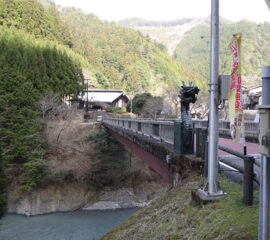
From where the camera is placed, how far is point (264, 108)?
6.98ft

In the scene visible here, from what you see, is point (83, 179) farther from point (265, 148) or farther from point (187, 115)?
point (265, 148)

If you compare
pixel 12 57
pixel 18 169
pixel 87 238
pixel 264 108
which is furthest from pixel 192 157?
pixel 12 57

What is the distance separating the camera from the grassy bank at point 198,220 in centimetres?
317

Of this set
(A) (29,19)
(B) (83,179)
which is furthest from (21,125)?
(A) (29,19)

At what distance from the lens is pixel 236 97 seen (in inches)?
140

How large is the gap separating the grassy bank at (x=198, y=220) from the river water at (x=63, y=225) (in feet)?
52.4

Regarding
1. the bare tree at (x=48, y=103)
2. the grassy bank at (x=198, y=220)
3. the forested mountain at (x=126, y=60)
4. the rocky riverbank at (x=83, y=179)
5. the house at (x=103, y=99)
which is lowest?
the rocky riverbank at (x=83, y=179)

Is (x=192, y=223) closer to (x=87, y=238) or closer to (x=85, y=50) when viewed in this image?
(x=87, y=238)

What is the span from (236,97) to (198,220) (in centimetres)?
178

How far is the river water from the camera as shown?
63.3 ft

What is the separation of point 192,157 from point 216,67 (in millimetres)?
2337

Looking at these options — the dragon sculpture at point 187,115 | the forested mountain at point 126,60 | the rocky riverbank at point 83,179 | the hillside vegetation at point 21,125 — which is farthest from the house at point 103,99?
the dragon sculpture at point 187,115

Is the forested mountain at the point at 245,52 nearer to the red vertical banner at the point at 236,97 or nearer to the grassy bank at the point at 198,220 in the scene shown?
the grassy bank at the point at 198,220

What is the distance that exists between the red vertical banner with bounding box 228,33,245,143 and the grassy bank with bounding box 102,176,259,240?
971 millimetres
